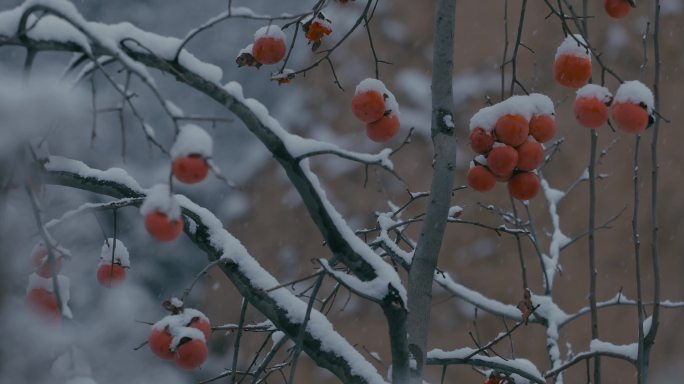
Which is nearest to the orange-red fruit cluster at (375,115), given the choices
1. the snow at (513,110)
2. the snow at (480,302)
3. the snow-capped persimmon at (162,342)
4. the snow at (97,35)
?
the snow at (513,110)

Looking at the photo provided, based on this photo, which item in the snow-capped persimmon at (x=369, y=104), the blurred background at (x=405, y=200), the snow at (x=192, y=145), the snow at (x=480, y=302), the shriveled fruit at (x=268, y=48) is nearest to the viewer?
the snow at (x=192, y=145)

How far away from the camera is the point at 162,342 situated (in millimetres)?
1268

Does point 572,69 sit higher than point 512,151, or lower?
higher

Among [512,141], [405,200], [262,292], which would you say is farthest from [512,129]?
[405,200]

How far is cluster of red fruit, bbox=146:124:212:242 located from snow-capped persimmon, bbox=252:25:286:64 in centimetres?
A: 63

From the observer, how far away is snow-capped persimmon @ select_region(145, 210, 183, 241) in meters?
0.99

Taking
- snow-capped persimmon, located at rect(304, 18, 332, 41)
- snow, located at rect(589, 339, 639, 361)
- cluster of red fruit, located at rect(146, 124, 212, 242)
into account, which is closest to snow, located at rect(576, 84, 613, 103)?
snow, located at rect(589, 339, 639, 361)

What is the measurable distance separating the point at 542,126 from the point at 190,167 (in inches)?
25.2

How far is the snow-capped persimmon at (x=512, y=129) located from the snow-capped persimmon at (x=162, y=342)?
60 cm

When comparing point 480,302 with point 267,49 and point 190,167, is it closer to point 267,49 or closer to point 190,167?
point 267,49

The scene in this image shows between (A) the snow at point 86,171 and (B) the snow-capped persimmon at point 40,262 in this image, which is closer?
(B) the snow-capped persimmon at point 40,262

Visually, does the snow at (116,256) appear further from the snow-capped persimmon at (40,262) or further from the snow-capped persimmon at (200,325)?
the snow-capped persimmon at (200,325)

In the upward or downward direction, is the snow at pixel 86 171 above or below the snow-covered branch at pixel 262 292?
above

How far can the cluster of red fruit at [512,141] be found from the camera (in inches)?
52.2
